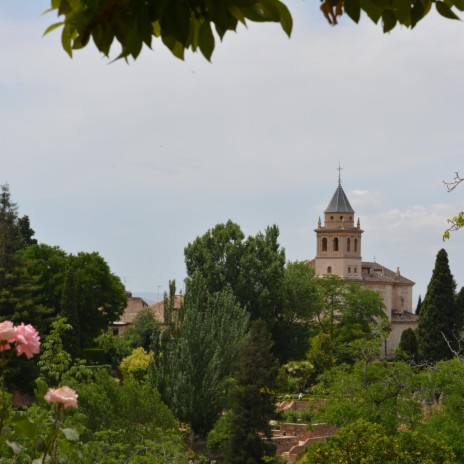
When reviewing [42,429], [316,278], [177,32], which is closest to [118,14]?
[177,32]

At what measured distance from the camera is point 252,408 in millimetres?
22703

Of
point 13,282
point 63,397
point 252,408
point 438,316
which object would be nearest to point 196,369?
point 252,408

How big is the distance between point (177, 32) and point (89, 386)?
1617cm

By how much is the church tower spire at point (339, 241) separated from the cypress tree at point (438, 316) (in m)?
30.0

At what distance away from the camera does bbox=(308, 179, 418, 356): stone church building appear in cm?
7434

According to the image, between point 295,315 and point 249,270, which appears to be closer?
point 249,270

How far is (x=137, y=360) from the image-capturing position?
36250 mm

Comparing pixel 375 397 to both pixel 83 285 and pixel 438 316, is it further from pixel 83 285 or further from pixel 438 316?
pixel 438 316

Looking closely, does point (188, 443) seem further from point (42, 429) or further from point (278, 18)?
point (278, 18)

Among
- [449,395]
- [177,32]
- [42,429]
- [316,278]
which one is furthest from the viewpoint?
[316,278]

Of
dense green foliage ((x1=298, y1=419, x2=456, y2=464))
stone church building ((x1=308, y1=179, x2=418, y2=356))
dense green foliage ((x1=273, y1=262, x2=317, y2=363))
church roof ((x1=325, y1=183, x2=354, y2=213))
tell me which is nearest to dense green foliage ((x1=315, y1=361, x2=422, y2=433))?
dense green foliage ((x1=298, y1=419, x2=456, y2=464))

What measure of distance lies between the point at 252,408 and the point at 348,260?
53.6 meters

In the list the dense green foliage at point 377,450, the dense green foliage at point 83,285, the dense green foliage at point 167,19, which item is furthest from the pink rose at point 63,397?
the dense green foliage at point 83,285

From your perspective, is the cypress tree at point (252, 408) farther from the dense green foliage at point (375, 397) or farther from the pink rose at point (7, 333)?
the pink rose at point (7, 333)
